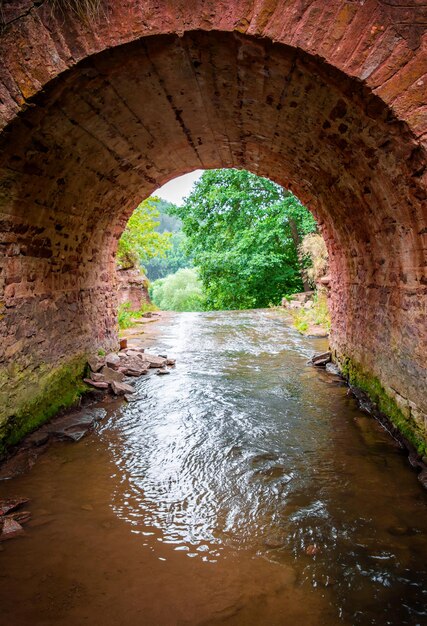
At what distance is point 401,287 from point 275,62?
2448 mm

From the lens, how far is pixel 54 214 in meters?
4.77

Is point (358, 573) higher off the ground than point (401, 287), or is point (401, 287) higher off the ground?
point (401, 287)

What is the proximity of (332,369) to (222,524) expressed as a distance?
4658mm

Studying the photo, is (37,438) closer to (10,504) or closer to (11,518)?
(10,504)

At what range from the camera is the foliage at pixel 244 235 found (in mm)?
18703

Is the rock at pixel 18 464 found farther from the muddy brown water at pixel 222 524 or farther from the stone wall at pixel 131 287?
the stone wall at pixel 131 287

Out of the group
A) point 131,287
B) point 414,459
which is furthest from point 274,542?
point 131,287

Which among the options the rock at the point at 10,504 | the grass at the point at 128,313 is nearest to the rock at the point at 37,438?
the rock at the point at 10,504

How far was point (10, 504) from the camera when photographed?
3139 mm

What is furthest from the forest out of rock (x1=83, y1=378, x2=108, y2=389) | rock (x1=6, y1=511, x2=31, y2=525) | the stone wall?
rock (x1=6, y1=511, x2=31, y2=525)

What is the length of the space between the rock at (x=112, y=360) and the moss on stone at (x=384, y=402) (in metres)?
3.96

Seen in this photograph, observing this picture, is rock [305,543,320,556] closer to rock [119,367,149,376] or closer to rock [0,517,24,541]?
rock [0,517,24,541]

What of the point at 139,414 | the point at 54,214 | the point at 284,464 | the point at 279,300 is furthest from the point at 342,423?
the point at 279,300

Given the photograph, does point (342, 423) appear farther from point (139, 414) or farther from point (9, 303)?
point (9, 303)
